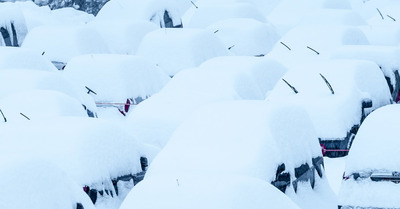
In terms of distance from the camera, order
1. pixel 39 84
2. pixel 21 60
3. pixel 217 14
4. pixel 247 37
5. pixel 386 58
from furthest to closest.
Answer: pixel 217 14 < pixel 247 37 < pixel 21 60 < pixel 386 58 < pixel 39 84

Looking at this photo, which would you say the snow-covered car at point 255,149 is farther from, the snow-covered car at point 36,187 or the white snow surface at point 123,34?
the white snow surface at point 123,34

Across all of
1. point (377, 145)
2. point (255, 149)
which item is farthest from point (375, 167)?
point (255, 149)

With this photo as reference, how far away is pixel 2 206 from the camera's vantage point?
720 centimetres

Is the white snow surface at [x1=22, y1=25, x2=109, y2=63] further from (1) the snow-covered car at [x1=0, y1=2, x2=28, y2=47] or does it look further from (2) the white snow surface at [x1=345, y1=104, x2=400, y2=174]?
(2) the white snow surface at [x1=345, y1=104, x2=400, y2=174]

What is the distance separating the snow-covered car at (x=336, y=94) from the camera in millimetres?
13258

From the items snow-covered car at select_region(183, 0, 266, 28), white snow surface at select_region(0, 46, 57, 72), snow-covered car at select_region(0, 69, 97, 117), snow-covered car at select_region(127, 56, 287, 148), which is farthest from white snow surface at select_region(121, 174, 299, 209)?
snow-covered car at select_region(183, 0, 266, 28)

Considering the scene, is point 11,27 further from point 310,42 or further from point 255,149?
point 255,149

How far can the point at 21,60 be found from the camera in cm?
1652

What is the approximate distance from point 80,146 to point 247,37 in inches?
468

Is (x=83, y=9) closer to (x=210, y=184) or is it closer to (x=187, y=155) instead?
(x=187, y=155)

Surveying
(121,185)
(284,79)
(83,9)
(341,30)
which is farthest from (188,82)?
(83,9)

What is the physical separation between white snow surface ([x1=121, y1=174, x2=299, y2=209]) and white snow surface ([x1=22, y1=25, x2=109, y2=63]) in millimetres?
13279

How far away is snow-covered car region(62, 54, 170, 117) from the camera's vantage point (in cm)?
1584

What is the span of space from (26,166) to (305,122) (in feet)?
11.8
